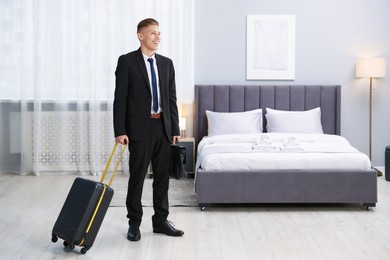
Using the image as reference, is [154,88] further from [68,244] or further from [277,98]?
[277,98]

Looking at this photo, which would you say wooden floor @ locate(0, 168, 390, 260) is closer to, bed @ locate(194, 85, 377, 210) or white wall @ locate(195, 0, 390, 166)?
bed @ locate(194, 85, 377, 210)

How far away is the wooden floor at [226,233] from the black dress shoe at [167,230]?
0.19 ft

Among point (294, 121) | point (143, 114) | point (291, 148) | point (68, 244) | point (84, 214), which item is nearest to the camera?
point (84, 214)

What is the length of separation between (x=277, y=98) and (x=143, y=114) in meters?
3.05

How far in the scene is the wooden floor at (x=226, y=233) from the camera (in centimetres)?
364

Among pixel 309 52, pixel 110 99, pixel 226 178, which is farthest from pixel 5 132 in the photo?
pixel 309 52

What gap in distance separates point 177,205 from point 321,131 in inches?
83.5

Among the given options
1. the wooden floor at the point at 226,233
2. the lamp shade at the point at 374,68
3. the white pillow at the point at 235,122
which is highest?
the lamp shade at the point at 374,68

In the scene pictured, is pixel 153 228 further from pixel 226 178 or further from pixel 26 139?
pixel 26 139

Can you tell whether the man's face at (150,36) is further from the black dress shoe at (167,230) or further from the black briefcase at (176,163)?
the black dress shoe at (167,230)

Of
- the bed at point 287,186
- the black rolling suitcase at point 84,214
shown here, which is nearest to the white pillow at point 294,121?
the bed at point 287,186

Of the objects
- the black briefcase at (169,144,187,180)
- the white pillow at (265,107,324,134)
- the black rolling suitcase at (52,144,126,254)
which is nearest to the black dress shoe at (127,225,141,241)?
the black rolling suitcase at (52,144,126,254)

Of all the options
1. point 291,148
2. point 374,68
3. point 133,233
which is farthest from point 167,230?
point 374,68

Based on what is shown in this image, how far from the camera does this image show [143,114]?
3873 millimetres
